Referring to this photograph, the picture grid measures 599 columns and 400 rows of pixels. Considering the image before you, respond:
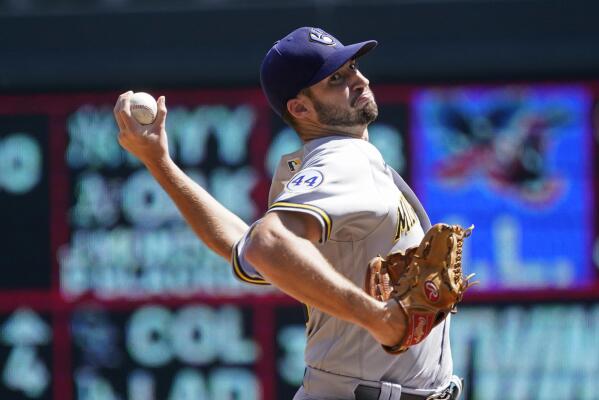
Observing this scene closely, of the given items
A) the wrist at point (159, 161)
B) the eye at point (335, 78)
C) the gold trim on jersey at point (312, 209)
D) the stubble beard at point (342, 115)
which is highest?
the eye at point (335, 78)

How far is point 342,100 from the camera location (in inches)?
123

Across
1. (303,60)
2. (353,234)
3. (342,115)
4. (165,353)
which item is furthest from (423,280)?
(165,353)

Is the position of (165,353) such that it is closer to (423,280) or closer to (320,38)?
(320,38)

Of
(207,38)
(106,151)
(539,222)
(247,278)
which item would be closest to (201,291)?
(106,151)

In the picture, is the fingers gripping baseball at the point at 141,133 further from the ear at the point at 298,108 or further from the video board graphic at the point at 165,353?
the video board graphic at the point at 165,353

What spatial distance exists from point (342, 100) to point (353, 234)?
39 centimetres

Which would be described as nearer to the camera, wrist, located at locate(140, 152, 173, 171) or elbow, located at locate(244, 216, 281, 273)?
elbow, located at locate(244, 216, 281, 273)

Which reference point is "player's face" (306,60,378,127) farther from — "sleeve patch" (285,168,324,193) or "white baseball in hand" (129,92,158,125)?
"white baseball in hand" (129,92,158,125)

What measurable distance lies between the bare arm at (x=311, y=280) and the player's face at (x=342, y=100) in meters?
0.52

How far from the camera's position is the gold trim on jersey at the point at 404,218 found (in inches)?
116

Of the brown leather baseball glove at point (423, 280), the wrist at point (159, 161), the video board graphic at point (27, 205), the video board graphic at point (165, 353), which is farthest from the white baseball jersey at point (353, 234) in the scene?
the video board graphic at point (27, 205)

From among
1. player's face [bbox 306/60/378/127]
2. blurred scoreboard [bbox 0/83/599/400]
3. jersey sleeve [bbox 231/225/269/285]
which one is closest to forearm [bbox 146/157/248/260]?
player's face [bbox 306/60/378/127]

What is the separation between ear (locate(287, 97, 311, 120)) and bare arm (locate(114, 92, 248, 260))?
1.17 feet

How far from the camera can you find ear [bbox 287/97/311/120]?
3.15 m
